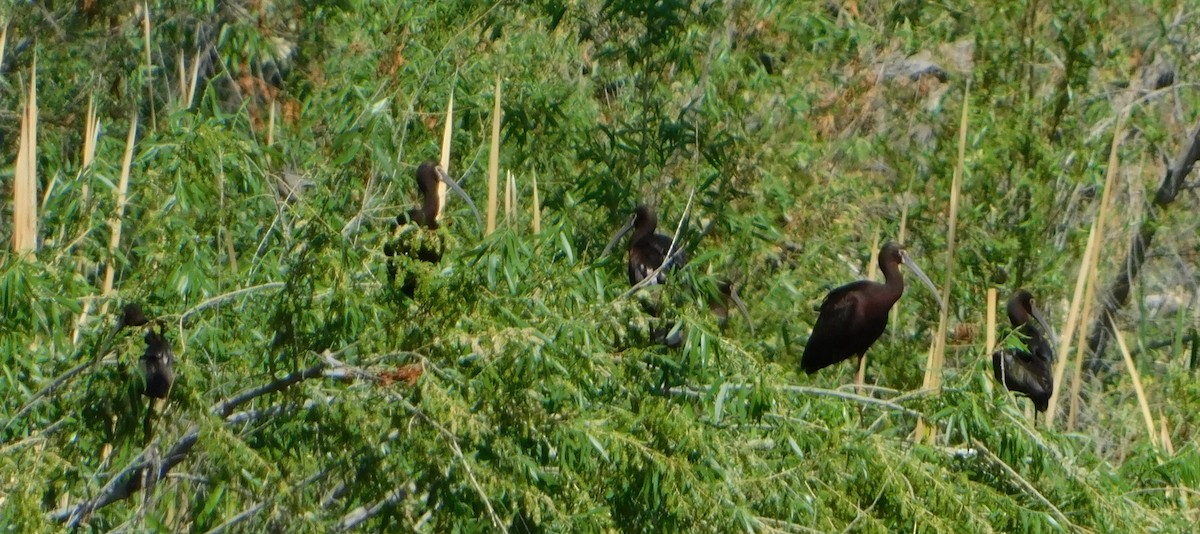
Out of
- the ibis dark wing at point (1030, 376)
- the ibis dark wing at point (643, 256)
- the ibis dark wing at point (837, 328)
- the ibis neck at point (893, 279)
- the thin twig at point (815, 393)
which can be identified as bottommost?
the ibis dark wing at point (1030, 376)

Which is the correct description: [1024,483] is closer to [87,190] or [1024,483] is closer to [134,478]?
[134,478]

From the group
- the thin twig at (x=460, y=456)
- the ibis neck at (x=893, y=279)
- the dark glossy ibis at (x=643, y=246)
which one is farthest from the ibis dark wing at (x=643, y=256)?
the thin twig at (x=460, y=456)

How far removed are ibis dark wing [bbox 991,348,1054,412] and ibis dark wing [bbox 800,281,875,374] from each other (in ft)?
2.05

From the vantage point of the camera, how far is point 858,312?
283 inches

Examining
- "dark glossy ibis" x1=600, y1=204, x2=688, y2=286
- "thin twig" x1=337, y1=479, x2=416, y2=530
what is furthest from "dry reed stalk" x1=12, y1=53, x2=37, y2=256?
"dark glossy ibis" x1=600, y1=204, x2=688, y2=286

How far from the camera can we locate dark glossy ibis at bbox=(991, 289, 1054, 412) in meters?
7.34

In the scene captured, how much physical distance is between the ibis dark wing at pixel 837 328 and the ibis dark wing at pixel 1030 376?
2.05 ft

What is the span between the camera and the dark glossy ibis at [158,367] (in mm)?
4539

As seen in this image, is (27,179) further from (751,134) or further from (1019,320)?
(1019,320)

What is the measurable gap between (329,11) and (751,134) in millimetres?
3011

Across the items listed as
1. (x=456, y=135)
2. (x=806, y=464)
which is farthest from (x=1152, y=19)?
(x=806, y=464)

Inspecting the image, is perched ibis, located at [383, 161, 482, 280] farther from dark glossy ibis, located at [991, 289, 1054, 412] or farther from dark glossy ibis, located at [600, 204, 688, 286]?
dark glossy ibis, located at [991, 289, 1054, 412]

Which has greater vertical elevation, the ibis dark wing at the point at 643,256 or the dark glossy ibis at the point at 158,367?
the dark glossy ibis at the point at 158,367

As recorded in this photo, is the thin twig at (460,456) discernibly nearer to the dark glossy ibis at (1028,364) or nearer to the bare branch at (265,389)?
the bare branch at (265,389)
